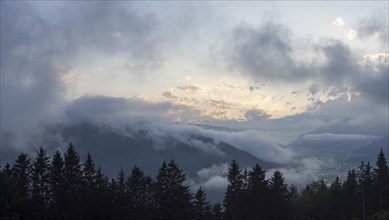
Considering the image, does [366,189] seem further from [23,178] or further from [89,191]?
[23,178]

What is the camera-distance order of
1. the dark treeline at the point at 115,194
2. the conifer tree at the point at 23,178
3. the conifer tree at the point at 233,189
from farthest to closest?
the conifer tree at the point at 233,189
the dark treeline at the point at 115,194
the conifer tree at the point at 23,178

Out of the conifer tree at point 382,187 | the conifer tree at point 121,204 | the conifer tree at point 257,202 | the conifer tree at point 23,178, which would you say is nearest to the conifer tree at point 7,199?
the conifer tree at point 23,178

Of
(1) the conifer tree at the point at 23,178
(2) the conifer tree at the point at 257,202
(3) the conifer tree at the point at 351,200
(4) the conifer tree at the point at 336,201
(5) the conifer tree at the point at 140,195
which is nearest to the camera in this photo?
(1) the conifer tree at the point at 23,178

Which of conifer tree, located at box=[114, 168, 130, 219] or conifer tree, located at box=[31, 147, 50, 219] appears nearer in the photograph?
conifer tree, located at box=[31, 147, 50, 219]

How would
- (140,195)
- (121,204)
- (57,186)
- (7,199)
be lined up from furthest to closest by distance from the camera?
1. (140,195)
2. (121,204)
3. (57,186)
4. (7,199)

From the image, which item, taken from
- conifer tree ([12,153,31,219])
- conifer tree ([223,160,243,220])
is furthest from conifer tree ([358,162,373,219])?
conifer tree ([12,153,31,219])

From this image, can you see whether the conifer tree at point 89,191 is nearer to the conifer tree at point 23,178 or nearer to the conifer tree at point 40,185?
the conifer tree at point 40,185

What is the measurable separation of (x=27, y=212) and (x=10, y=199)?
8.24m

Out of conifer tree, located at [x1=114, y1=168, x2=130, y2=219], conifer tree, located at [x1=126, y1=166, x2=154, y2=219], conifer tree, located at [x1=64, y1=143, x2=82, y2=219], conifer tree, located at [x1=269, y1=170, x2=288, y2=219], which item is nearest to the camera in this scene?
conifer tree, located at [x1=64, y1=143, x2=82, y2=219]

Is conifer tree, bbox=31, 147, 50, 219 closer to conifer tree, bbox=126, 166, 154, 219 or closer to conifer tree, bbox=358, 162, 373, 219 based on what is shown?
conifer tree, bbox=126, 166, 154, 219

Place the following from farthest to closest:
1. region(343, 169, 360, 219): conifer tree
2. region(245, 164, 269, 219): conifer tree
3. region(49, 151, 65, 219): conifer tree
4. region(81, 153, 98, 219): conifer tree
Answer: region(343, 169, 360, 219): conifer tree
region(245, 164, 269, 219): conifer tree
region(81, 153, 98, 219): conifer tree
region(49, 151, 65, 219): conifer tree

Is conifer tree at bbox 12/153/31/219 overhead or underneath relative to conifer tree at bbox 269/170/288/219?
overhead

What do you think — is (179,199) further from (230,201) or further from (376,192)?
(376,192)

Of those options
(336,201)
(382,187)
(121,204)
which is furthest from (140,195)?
(382,187)
